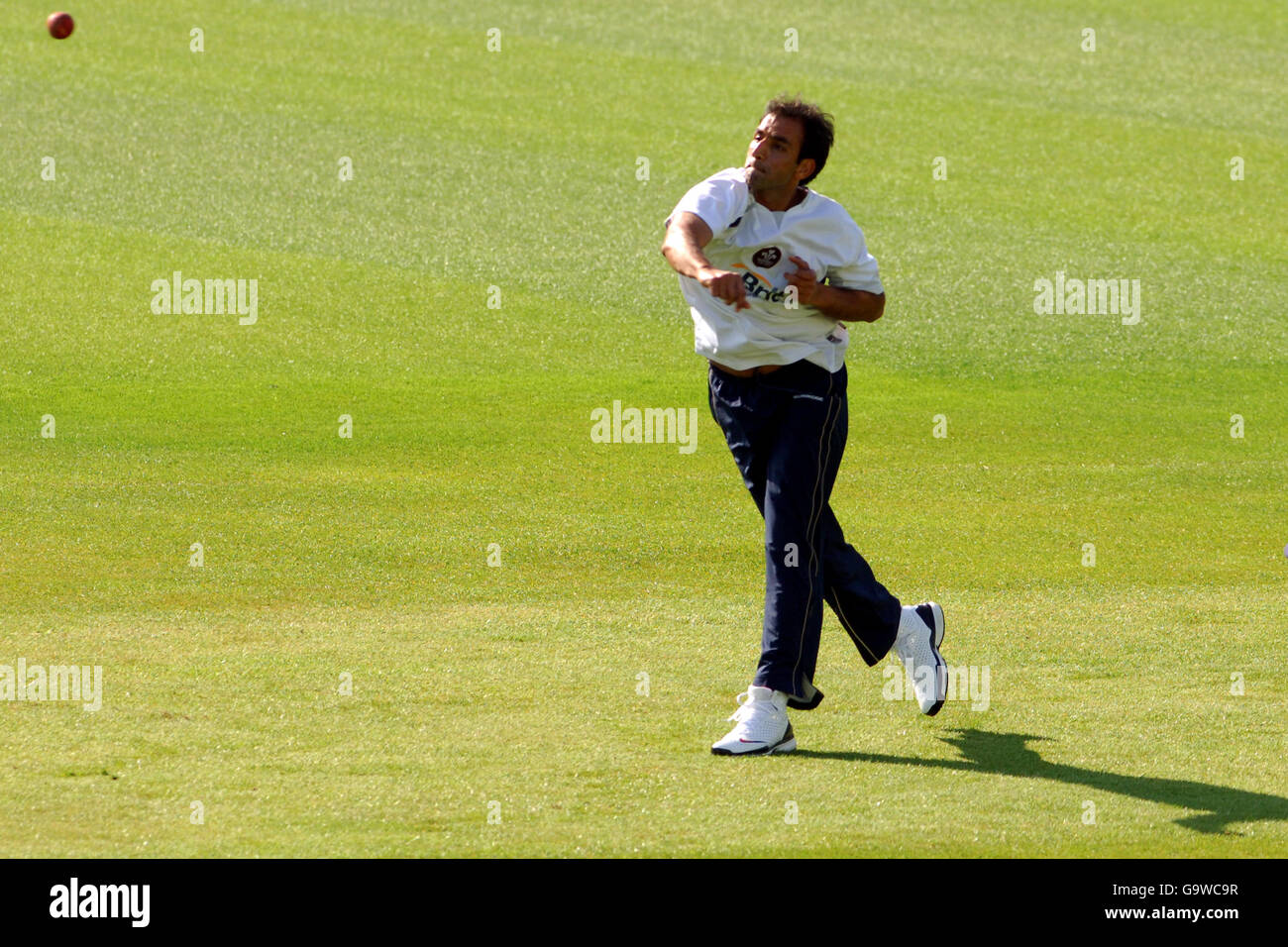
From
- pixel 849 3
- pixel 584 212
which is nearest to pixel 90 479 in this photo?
pixel 584 212

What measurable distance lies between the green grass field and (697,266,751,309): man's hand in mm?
1733

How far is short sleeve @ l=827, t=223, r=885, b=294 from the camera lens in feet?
22.4

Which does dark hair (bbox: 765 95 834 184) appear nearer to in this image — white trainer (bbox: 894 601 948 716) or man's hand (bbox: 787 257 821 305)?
man's hand (bbox: 787 257 821 305)

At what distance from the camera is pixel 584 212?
20.0m

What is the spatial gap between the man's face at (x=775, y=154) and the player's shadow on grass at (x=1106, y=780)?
2.20m

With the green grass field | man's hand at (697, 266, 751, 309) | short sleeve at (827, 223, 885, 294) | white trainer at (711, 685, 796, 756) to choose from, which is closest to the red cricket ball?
the green grass field

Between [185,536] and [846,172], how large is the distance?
42.4ft

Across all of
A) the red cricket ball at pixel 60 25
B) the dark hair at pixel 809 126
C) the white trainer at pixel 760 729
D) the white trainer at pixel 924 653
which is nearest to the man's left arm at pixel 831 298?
the dark hair at pixel 809 126

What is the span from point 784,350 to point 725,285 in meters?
0.74

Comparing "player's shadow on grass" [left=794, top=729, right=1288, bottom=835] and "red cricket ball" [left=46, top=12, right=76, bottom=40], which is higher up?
"red cricket ball" [left=46, top=12, right=76, bottom=40]

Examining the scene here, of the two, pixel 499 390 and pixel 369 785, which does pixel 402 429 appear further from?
pixel 369 785

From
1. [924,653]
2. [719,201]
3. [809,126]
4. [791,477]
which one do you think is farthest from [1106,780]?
[809,126]

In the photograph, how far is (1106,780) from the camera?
648cm

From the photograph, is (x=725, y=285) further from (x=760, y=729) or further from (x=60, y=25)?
(x=60, y=25)
